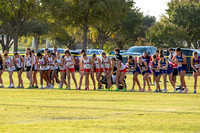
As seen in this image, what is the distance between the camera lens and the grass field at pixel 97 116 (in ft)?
31.9

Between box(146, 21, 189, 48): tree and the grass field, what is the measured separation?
154 feet

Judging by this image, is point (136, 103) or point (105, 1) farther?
point (105, 1)

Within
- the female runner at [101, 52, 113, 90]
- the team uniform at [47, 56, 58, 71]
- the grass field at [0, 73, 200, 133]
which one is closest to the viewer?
the grass field at [0, 73, 200, 133]

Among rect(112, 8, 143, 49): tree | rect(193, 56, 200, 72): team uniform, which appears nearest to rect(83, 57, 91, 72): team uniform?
rect(193, 56, 200, 72): team uniform

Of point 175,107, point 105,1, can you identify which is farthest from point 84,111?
point 105,1

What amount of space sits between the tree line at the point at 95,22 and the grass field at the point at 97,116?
33967mm

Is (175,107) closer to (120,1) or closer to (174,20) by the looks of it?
(120,1)

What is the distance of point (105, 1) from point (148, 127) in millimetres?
42558

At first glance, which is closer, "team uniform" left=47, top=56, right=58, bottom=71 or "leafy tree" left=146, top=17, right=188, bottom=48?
"team uniform" left=47, top=56, right=58, bottom=71

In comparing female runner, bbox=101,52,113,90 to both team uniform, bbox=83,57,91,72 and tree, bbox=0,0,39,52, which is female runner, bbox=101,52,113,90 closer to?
team uniform, bbox=83,57,91,72

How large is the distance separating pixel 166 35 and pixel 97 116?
54491 millimetres

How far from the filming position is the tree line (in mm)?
49625

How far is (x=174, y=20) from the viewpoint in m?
74.0

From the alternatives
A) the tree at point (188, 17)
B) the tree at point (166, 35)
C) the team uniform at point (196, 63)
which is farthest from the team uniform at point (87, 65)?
the tree at point (188, 17)
